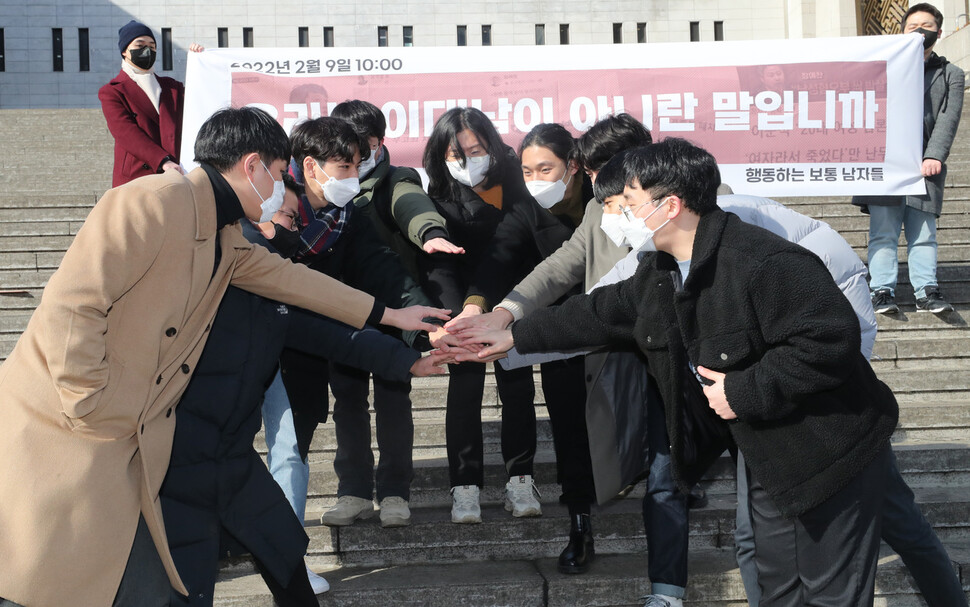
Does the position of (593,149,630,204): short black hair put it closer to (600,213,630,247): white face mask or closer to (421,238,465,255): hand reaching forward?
(600,213,630,247): white face mask

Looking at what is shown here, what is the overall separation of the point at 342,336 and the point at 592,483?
1361 millimetres

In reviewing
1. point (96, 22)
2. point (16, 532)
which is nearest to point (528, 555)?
point (16, 532)

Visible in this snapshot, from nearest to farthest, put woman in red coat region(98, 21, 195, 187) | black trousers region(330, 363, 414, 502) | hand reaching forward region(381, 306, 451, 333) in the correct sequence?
hand reaching forward region(381, 306, 451, 333)
black trousers region(330, 363, 414, 502)
woman in red coat region(98, 21, 195, 187)

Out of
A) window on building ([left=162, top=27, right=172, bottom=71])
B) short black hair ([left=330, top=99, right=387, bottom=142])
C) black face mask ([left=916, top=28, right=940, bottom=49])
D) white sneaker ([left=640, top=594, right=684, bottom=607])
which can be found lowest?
white sneaker ([left=640, top=594, right=684, bottom=607])

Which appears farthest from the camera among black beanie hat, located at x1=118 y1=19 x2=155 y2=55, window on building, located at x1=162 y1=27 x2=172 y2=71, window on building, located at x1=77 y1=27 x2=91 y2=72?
window on building, located at x1=77 y1=27 x2=91 y2=72

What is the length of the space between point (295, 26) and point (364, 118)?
1057 inches

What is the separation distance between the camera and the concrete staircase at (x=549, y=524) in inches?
158

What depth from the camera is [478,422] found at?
14.1 feet

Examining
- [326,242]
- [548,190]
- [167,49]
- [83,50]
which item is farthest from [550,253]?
[83,50]

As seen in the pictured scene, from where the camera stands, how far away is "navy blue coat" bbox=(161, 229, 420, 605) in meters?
2.83

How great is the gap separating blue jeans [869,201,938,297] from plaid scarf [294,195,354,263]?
3.88 metres

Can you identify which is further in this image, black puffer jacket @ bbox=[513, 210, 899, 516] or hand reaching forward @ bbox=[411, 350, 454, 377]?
hand reaching forward @ bbox=[411, 350, 454, 377]

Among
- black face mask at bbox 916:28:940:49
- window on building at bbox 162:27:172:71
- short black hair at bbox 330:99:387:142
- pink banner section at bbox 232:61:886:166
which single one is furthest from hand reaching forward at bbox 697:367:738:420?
window on building at bbox 162:27:172:71

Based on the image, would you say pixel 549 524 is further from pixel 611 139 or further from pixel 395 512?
pixel 611 139
